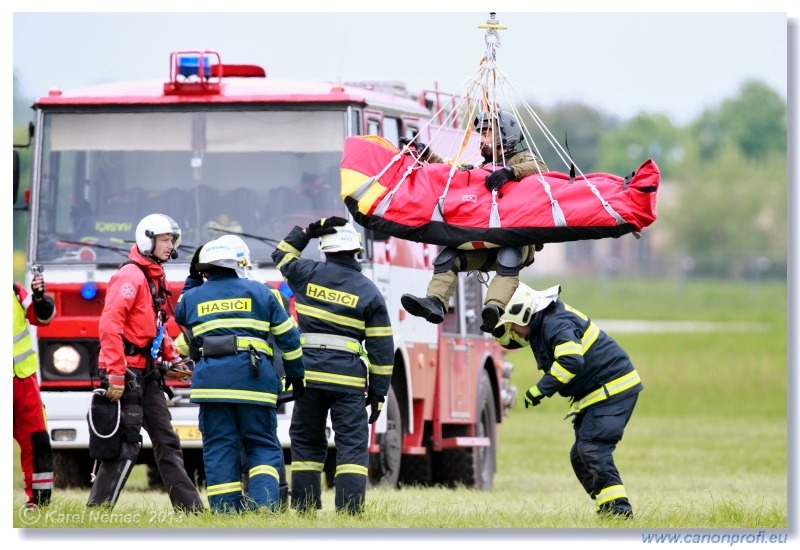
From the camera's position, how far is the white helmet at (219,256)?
1106 centimetres

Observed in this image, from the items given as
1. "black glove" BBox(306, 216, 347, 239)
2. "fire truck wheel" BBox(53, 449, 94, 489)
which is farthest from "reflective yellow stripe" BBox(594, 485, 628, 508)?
"fire truck wheel" BBox(53, 449, 94, 489)

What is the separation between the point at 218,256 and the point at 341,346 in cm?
99

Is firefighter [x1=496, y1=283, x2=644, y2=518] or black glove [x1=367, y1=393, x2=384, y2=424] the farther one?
black glove [x1=367, y1=393, x2=384, y2=424]

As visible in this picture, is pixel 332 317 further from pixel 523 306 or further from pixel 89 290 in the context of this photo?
pixel 89 290

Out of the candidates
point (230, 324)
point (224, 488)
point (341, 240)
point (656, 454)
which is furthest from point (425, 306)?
point (656, 454)

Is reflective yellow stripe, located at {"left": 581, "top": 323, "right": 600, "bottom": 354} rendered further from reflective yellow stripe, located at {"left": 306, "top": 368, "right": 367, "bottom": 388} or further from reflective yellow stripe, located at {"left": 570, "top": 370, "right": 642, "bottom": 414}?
reflective yellow stripe, located at {"left": 306, "top": 368, "right": 367, "bottom": 388}

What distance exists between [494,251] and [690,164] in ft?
177

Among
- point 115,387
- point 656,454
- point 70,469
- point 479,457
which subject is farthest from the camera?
point 656,454

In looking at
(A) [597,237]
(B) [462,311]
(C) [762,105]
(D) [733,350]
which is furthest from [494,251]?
(C) [762,105]

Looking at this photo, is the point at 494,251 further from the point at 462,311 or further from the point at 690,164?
the point at 690,164

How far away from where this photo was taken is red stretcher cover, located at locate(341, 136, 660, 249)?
1098cm

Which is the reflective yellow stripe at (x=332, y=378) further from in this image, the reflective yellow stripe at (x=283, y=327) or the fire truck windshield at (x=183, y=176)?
the fire truck windshield at (x=183, y=176)

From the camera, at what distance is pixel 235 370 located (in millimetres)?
10984

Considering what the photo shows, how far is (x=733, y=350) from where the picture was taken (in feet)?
123
